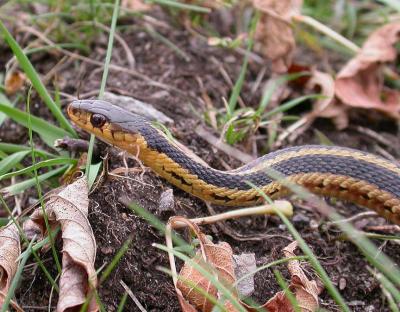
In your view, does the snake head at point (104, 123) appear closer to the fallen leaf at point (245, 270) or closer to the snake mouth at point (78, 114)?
the snake mouth at point (78, 114)

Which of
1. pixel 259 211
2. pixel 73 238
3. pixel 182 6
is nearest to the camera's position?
pixel 259 211

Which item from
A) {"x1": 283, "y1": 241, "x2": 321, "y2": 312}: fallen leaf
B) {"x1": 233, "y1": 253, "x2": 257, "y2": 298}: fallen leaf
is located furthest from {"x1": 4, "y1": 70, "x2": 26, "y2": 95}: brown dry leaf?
{"x1": 283, "y1": 241, "x2": 321, "y2": 312}: fallen leaf

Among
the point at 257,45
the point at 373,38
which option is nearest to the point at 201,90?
the point at 257,45

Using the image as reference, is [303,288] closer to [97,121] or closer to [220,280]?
[220,280]

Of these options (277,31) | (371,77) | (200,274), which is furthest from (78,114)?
(371,77)

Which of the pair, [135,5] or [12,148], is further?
[135,5]

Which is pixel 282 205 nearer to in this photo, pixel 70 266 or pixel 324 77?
pixel 70 266
